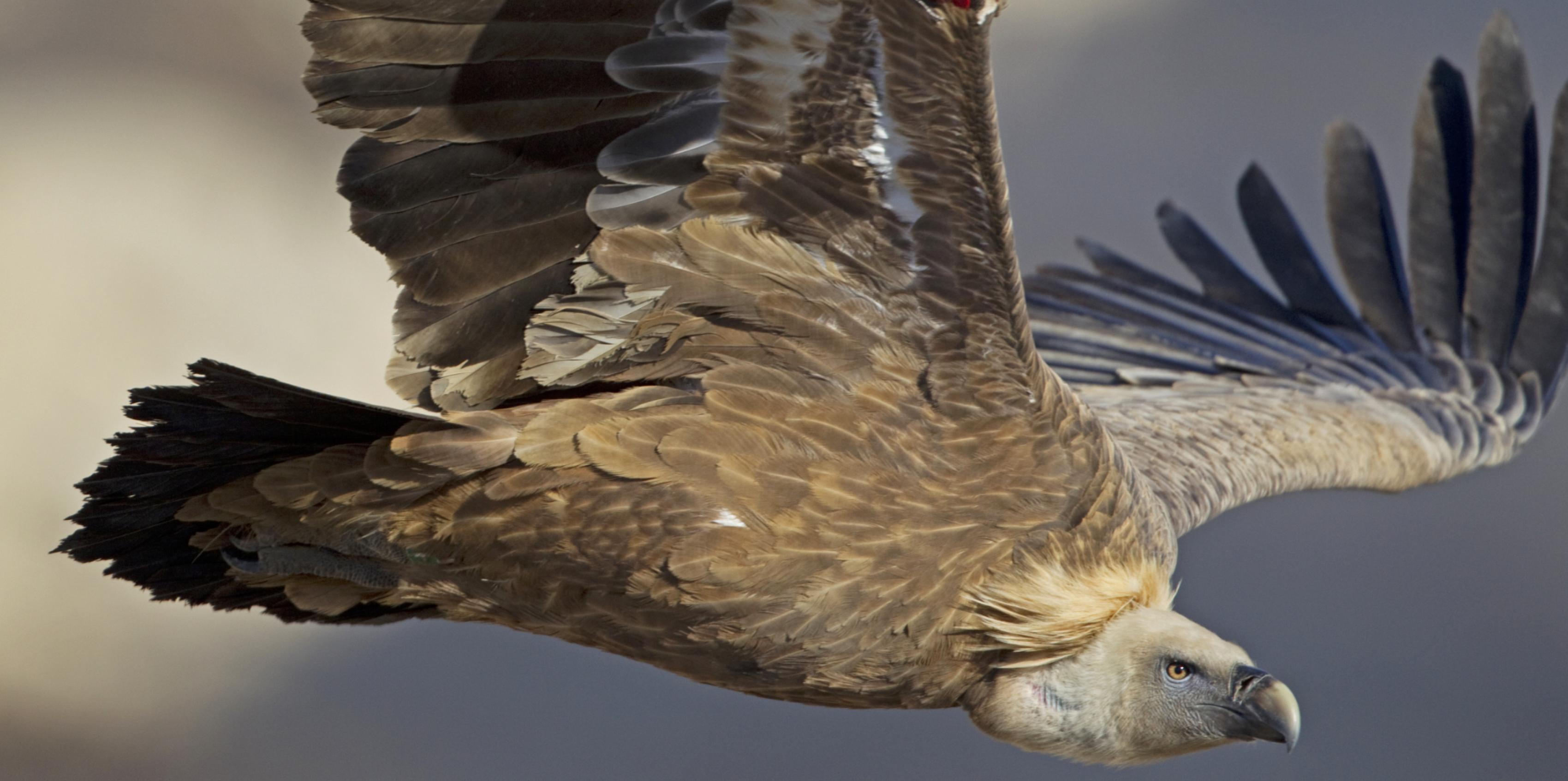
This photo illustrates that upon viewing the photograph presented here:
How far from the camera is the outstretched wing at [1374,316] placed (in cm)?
393

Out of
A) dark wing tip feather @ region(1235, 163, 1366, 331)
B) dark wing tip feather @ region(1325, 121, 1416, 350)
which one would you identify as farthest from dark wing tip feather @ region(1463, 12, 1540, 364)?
dark wing tip feather @ region(1235, 163, 1366, 331)

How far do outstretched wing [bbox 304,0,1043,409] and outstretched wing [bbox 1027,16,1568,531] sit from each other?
5.40 feet

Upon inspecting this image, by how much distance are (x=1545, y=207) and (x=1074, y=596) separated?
2.68 m

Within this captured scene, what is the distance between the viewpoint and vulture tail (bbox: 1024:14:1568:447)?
4160 mm

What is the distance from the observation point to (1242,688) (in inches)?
91.8

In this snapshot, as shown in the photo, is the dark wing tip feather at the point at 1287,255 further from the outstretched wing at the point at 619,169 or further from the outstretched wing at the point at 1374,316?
the outstretched wing at the point at 619,169

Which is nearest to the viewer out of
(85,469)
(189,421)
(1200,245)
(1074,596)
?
(189,421)

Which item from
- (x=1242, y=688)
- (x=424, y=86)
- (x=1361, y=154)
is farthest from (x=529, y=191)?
(x=1361, y=154)

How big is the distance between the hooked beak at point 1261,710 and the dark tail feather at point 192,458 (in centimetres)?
136

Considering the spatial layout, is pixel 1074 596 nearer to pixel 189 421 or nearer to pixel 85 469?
pixel 189 421

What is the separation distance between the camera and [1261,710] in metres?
2.30

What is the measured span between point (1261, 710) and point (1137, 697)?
20 centimetres

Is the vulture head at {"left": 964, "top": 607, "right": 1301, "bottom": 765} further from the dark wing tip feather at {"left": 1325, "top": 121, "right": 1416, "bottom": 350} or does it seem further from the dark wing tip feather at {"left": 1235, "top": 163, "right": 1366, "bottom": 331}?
the dark wing tip feather at {"left": 1235, "top": 163, "right": 1366, "bottom": 331}

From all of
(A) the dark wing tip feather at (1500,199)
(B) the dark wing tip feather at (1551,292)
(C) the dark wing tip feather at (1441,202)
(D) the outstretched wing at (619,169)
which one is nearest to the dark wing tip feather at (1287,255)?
(C) the dark wing tip feather at (1441,202)
